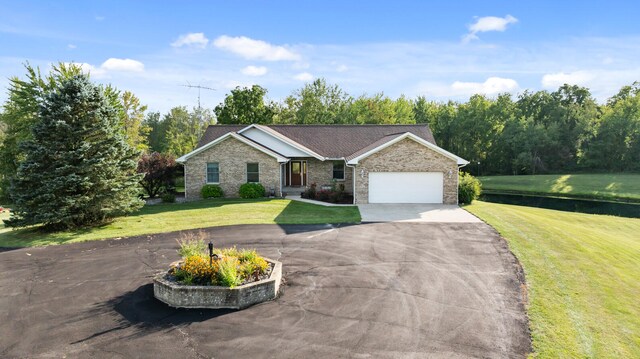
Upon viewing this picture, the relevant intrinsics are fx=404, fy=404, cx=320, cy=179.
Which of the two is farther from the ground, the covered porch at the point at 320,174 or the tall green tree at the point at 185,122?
the tall green tree at the point at 185,122

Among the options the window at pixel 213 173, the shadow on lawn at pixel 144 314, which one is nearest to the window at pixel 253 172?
the window at pixel 213 173

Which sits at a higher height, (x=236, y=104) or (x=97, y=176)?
(x=236, y=104)

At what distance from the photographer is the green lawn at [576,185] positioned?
44688mm

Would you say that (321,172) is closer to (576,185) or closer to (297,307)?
(297,307)

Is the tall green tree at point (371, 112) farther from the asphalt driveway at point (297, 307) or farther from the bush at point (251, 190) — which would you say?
the asphalt driveway at point (297, 307)

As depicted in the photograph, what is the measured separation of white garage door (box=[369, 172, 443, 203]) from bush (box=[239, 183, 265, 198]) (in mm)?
7699

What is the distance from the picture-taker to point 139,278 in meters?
11.9

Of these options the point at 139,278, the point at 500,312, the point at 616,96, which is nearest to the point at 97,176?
the point at 139,278

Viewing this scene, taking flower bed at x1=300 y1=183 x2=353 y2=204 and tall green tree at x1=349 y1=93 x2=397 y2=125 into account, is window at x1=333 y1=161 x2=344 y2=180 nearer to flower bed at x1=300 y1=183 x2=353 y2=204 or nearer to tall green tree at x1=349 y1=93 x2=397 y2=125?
flower bed at x1=300 y1=183 x2=353 y2=204

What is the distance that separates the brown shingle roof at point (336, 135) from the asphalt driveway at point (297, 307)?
16.7m

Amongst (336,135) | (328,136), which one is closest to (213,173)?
(328,136)

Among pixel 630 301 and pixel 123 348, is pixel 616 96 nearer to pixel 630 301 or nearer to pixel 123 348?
pixel 630 301

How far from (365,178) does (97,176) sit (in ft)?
48.1

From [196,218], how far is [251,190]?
22.8 feet
